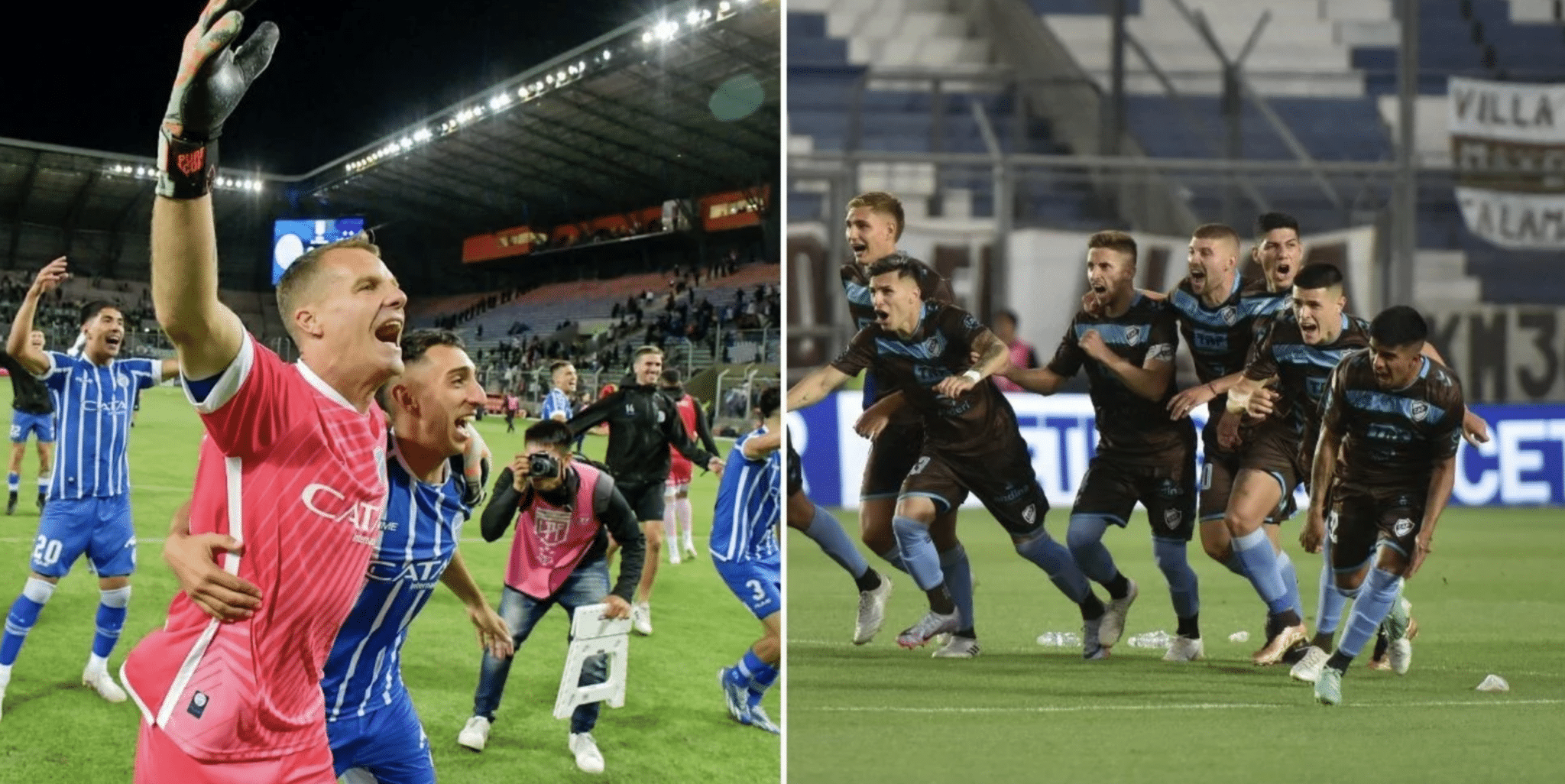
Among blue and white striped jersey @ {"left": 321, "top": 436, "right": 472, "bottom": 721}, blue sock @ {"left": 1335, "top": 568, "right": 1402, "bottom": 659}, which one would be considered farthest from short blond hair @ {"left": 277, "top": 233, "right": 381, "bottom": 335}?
blue sock @ {"left": 1335, "top": 568, "right": 1402, "bottom": 659}

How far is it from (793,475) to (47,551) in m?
1.77

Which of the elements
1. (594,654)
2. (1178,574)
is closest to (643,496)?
(594,654)

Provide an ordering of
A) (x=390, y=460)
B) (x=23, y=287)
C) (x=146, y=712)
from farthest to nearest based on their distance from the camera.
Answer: (x=23, y=287), (x=390, y=460), (x=146, y=712)

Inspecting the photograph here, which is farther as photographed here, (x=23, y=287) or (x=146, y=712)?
(x=23, y=287)

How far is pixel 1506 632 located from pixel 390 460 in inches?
122

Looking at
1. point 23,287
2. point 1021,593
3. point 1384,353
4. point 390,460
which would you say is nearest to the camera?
point 390,460

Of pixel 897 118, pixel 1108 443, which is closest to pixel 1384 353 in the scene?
pixel 1108 443

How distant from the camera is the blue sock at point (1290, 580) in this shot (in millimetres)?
3566

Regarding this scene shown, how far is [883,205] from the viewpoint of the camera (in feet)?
11.7

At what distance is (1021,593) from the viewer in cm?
375

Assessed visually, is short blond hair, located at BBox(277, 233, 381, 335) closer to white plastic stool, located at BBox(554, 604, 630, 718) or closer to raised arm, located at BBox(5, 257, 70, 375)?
raised arm, located at BBox(5, 257, 70, 375)

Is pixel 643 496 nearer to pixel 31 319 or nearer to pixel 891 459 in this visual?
pixel 891 459

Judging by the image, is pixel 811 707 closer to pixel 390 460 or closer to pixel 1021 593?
pixel 1021 593

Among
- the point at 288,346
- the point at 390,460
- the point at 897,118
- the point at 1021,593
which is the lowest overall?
the point at 1021,593
